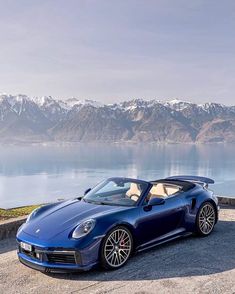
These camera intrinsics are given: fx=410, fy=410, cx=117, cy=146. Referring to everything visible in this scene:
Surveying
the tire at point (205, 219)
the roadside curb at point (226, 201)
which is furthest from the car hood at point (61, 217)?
the roadside curb at point (226, 201)

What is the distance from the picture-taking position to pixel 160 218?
7.36m

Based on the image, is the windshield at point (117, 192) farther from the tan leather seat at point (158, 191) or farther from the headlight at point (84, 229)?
the headlight at point (84, 229)

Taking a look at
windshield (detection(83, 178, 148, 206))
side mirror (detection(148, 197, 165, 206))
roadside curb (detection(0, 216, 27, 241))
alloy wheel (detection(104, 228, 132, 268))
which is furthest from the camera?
roadside curb (detection(0, 216, 27, 241))

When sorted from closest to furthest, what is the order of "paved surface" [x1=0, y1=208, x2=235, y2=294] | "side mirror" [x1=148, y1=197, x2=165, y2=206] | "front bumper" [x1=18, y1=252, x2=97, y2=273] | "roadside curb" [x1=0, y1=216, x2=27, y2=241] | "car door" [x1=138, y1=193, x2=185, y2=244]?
"paved surface" [x1=0, y1=208, x2=235, y2=294]
"front bumper" [x1=18, y1=252, x2=97, y2=273]
"car door" [x1=138, y1=193, x2=185, y2=244]
"side mirror" [x1=148, y1=197, x2=165, y2=206]
"roadside curb" [x1=0, y1=216, x2=27, y2=241]

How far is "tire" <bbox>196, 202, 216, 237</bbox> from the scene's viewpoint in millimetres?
8258

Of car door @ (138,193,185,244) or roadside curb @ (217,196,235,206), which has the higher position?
car door @ (138,193,185,244)

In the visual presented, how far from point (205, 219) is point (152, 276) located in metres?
2.72

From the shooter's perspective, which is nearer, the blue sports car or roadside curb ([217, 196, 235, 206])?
the blue sports car

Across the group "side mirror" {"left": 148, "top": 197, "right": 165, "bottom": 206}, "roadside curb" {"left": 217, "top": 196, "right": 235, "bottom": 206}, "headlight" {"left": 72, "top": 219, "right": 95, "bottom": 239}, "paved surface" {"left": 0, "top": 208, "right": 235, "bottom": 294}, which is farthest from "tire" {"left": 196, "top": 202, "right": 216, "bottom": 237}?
"roadside curb" {"left": 217, "top": 196, "right": 235, "bottom": 206}

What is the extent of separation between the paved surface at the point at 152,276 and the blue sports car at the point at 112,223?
0.20m

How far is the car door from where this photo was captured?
23.1 ft

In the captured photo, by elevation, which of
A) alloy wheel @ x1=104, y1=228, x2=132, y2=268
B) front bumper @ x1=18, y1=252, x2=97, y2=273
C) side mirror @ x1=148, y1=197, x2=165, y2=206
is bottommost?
front bumper @ x1=18, y1=252, x2=97, y2=273

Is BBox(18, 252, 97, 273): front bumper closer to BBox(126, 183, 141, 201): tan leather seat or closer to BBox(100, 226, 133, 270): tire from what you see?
BBox(100, 226, 133, 270): tire

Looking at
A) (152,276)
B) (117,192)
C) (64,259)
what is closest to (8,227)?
(117,192)
